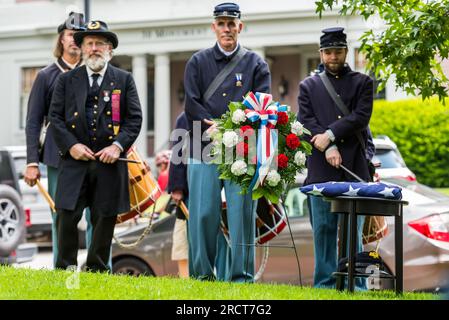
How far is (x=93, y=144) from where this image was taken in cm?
909

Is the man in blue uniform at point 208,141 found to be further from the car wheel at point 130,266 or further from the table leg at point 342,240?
the car wheel at point 130,266

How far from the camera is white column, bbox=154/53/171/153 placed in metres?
41.8

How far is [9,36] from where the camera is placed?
4547 centimetres

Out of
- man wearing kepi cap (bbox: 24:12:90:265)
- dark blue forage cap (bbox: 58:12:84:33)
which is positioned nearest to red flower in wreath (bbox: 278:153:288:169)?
man wearing kepi cap (bbox: 24:12:90:265)

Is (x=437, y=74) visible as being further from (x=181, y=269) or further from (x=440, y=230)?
(x=181, y=269)

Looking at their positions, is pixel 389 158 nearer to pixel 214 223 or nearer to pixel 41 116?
pixel 41 116

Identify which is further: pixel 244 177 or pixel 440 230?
pixel 440 230

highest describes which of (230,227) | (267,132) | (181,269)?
(267,132)

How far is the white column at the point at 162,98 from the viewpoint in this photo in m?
41.8

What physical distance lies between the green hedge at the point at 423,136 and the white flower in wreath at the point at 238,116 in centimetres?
2412

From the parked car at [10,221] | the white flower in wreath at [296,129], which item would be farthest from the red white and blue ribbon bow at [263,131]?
the parked car at [10,221]

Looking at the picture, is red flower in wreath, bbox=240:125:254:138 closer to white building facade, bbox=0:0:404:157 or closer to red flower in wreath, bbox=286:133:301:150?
red flower in wreath, bbox=286:133:301:150

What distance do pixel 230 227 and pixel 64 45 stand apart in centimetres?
261

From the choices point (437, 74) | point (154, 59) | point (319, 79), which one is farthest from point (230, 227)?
point (154, 59)
